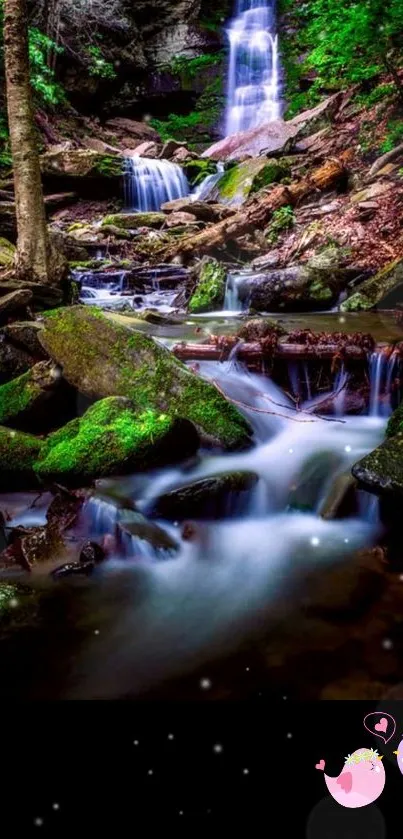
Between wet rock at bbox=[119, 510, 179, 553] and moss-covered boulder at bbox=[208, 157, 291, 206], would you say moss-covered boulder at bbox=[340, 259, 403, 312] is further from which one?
moss-covered boulder at bbox=[208, 157, 291, 206]

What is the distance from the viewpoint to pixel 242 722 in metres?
2.03

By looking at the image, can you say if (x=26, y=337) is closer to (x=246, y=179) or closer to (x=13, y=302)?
(x=13, y=302)

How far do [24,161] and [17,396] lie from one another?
333cm

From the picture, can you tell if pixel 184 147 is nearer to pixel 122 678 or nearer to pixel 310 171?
pixel 310 171

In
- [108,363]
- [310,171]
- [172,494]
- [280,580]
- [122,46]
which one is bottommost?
[280,580]

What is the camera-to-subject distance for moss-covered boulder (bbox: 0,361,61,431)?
4.75m

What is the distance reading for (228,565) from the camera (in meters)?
3.45

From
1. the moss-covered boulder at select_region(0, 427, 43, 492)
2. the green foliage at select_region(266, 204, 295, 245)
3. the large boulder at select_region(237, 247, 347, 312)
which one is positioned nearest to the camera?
the moss-covered boulder at select_region(0, 427, 43, 492)

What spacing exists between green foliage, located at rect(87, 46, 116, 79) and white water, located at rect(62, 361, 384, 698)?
22.7 metres

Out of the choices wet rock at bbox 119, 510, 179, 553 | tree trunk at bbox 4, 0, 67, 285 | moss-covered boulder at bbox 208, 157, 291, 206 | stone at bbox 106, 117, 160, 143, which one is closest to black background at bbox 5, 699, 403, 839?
wet rock at bbox 119, 510, 179, 553

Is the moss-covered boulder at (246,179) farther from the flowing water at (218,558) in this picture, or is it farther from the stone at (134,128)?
the flowing water at (218,558)

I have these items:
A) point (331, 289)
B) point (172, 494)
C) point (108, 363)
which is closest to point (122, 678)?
point (172, 494)

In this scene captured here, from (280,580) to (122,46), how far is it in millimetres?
27425

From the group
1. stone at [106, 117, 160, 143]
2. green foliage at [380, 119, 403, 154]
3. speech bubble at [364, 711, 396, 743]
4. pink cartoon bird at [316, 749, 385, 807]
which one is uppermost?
stone at [106, 117, 160, 143]
